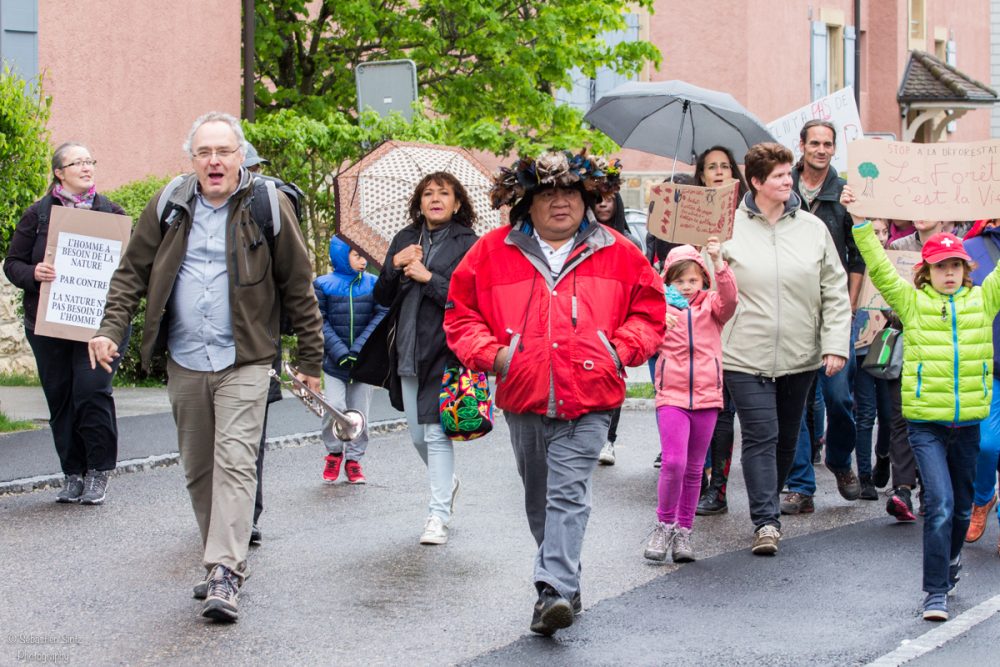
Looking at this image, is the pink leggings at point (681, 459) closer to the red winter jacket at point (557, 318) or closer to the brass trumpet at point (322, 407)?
the red winter jacket at point (557, 318)

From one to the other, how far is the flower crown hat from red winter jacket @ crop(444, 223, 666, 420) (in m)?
0.12

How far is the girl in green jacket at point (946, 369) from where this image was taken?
6.76 meters

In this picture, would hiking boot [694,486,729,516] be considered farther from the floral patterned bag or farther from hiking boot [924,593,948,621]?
hiking boot [924,593,948,621]

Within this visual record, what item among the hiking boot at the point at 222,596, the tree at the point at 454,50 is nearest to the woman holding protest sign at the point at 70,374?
the hiking boot at the point at 222,596

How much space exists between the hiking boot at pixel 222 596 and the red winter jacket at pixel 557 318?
129cm

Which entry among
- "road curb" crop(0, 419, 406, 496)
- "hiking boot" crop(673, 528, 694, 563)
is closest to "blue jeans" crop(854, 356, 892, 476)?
"hiking boot" crop(673, 528, 694, 563)

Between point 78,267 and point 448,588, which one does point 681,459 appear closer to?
point 448,588

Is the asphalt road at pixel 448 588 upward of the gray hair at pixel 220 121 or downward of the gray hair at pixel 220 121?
downward

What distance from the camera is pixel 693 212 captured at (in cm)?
795

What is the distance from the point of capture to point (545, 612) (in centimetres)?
591

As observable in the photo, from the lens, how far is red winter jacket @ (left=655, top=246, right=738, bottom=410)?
7.81 meters

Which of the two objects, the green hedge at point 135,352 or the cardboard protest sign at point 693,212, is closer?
the cardboard protest sign at point 693,212

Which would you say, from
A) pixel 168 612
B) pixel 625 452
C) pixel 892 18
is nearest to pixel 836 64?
pixel 892 18

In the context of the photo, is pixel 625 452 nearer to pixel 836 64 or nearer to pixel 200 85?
pixel 200 85
